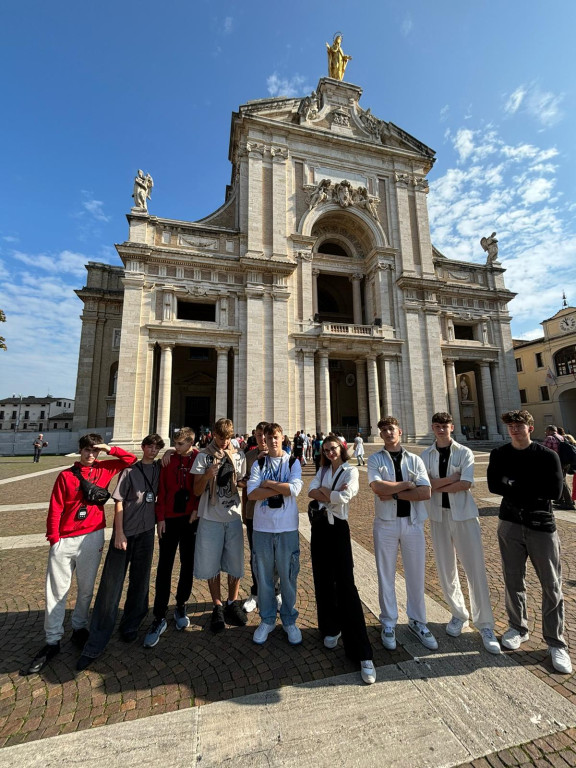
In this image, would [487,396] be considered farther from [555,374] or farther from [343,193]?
[343,193]

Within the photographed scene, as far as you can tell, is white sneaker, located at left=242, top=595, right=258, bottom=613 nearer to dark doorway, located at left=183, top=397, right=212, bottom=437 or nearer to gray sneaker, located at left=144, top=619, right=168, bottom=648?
gray sneaker, located at left=144, top=619, right=168, bottom=648

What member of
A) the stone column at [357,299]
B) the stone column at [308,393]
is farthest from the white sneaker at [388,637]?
the stone column at [357,299]

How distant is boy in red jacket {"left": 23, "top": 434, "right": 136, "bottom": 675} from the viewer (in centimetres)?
301

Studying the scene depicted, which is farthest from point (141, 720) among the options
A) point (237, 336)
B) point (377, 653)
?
point (237, 336)

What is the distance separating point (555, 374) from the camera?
3231 cm

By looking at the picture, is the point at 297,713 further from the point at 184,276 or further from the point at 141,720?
the point at 184,276

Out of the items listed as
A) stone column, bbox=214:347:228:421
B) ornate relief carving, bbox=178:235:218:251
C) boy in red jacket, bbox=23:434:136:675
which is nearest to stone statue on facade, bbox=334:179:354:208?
ornate relief carving, bbox=178:235:218:251

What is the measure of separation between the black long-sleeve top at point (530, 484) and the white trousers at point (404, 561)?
0.85 m

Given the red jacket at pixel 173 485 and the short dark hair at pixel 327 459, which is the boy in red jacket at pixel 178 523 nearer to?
the red jacket at pixel 173 485

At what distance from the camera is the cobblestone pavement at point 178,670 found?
229 cm

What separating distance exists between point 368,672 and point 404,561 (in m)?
0.94

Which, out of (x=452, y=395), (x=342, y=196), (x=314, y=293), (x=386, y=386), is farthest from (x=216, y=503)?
(x=342, y=196)

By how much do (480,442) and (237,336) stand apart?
754 inches

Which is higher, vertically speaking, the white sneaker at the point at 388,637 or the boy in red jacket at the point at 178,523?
the boy in red jacket at the point at 178,523
